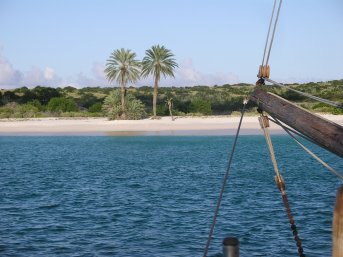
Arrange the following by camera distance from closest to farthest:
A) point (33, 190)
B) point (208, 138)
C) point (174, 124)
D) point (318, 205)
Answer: point (318, 205) < point (33, 190) < point (208, 138) < point (174, 124)

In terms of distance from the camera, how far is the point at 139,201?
23.6 meters

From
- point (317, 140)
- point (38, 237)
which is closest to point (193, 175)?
point (38, 237)

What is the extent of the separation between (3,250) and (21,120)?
63.6 metres

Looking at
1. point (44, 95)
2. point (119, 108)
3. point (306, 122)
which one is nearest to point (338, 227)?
point (306, 122)

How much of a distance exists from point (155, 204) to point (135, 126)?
49.4 metres

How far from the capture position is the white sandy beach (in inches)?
2680

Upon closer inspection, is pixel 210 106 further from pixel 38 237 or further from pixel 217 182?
pixel 38 237

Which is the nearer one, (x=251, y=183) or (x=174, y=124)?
(x=251, y=183)

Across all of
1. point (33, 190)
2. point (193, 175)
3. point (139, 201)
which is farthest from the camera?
point (193, 175)

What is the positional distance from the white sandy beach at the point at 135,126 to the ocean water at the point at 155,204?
20.8m

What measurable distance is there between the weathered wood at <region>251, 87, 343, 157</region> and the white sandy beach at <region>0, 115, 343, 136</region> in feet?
191

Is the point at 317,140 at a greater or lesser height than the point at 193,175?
greater

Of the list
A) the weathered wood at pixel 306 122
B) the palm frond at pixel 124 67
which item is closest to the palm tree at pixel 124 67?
the palm frond at pixel 124 67

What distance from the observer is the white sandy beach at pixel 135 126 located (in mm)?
68062
